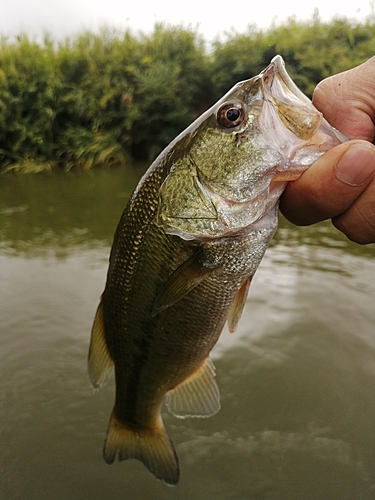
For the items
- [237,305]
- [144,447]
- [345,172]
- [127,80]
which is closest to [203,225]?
[237,305]

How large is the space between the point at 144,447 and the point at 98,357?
1.37 ft

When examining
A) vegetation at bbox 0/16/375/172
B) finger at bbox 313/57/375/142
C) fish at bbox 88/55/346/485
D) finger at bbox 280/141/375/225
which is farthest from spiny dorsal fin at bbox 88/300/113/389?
vegetation at bbox 0/16/375/172

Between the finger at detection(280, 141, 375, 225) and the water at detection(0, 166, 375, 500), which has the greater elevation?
the finger at detection(280, 141, 375, 225)

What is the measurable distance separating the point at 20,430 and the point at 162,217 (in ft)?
5.51

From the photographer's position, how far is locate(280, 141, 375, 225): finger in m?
1.20

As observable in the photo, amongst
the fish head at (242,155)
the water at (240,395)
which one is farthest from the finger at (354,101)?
the water at (240,395)

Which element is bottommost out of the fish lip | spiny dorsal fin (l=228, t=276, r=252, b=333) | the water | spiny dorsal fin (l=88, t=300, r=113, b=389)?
the water

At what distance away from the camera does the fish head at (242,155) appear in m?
1.23

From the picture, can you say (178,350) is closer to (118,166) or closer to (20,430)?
(20,430)

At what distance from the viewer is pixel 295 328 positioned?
3104mm

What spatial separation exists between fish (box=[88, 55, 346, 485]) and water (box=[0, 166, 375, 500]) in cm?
63

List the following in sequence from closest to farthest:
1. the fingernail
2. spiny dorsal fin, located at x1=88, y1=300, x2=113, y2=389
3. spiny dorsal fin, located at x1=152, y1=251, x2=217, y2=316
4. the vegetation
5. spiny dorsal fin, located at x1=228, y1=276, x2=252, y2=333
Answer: the fingernail → spiny dorsal fin, located at x1=152, y1=251, x2=217, y2=316 → spiny dorsal fin, located at x1=228, y1=276, x2=252, y2=333 → spiny dorsal fin, located at x1=88, y1=300, x2=113, y2=389 → the vegetation

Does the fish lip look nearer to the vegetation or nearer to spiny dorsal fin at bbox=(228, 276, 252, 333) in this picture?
spiny dorsal fin at bbox=(228, 276, 252, 333)

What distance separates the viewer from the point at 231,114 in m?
1.30
